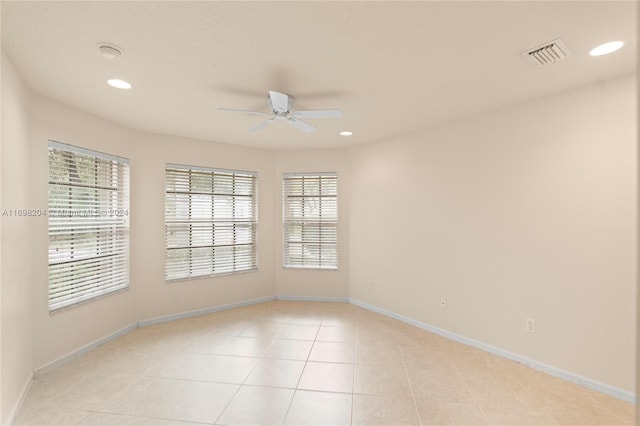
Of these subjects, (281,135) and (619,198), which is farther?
(281,135)

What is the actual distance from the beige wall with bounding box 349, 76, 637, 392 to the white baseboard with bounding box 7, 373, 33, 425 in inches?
156

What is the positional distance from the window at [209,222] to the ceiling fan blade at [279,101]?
2.31 meters

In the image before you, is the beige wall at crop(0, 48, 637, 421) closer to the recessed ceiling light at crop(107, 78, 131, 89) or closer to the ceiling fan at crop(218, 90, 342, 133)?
the recessed ceiling light at crop(107, 78, 131, 89)

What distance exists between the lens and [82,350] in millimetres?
3174

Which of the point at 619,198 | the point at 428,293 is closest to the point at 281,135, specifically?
the point at 428,293

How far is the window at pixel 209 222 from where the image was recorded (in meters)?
4.30

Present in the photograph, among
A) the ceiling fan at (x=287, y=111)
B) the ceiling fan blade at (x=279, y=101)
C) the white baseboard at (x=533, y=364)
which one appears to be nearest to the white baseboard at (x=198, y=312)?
the white baseboard at (x=533, y=364)

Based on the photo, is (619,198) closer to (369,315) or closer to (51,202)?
(369,315)

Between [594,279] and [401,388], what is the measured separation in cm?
189

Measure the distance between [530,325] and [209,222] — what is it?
4.24 m

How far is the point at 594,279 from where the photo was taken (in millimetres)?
2537

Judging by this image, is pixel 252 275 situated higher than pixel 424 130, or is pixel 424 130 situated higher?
pixel 424 130

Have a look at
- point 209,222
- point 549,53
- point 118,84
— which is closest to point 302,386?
point 209,222

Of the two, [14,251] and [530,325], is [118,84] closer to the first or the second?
[14,251]
